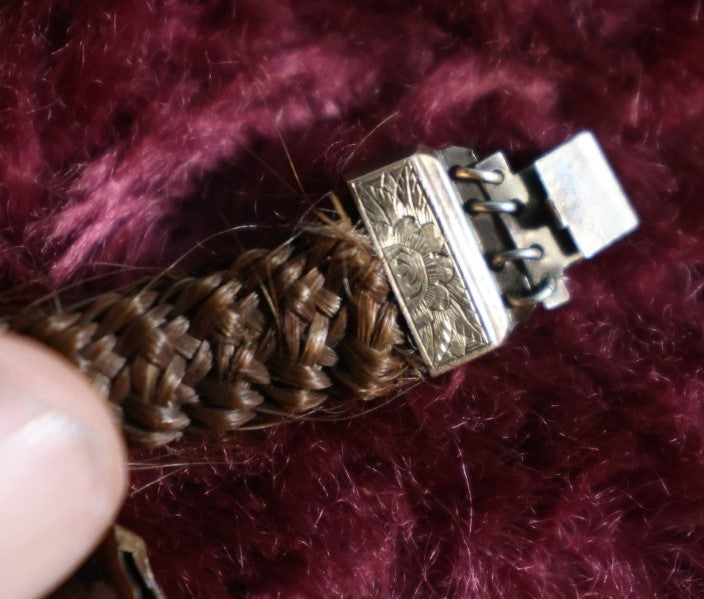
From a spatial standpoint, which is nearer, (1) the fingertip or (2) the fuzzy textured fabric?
(1) the fingertip

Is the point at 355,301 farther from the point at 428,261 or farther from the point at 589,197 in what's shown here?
the point at 589,197

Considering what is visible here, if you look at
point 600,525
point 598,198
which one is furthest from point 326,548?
point 598,198

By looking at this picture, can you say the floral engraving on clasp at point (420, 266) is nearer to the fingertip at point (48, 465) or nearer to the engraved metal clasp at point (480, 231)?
the engraved metal clasp at point (480, 231)

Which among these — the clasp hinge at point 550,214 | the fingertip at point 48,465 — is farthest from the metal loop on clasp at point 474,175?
the fingertip at point 48,465

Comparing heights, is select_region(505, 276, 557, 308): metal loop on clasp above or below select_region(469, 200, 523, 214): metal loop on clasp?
below

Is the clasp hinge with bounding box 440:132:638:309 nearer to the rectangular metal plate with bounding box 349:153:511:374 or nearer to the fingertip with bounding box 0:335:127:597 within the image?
the rectangular metal plate with bounding box 349:153:511:374

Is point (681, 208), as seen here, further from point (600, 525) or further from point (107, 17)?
point (107, 17)

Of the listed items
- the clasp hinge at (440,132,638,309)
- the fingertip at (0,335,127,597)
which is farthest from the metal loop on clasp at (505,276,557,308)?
the fingertip at (0,335,127,597)
